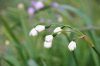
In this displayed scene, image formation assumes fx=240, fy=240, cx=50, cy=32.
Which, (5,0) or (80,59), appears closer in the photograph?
(80,59)

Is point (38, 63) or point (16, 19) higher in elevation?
point (16, 19)

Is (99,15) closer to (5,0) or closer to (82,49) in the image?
(82,49)

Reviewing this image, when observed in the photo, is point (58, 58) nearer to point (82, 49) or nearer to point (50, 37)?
point (82, 49)

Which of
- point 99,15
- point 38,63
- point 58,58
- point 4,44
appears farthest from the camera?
point 99,15

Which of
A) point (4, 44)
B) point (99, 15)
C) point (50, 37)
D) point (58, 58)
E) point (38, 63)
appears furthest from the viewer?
point (99, 15)

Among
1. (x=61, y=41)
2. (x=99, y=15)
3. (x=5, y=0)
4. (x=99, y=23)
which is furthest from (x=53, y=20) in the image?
(x=5, y=0)

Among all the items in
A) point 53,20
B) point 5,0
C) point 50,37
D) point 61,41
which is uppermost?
point 5,0

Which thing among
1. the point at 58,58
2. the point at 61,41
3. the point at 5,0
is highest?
the point at 5,0

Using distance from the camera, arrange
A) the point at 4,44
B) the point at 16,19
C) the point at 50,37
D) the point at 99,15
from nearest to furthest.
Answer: the point at 50,37 < the point at 4,44 < the point at 16,19 < the point at 99,15

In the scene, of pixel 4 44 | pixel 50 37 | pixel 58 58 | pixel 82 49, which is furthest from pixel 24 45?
pixel 50 37
